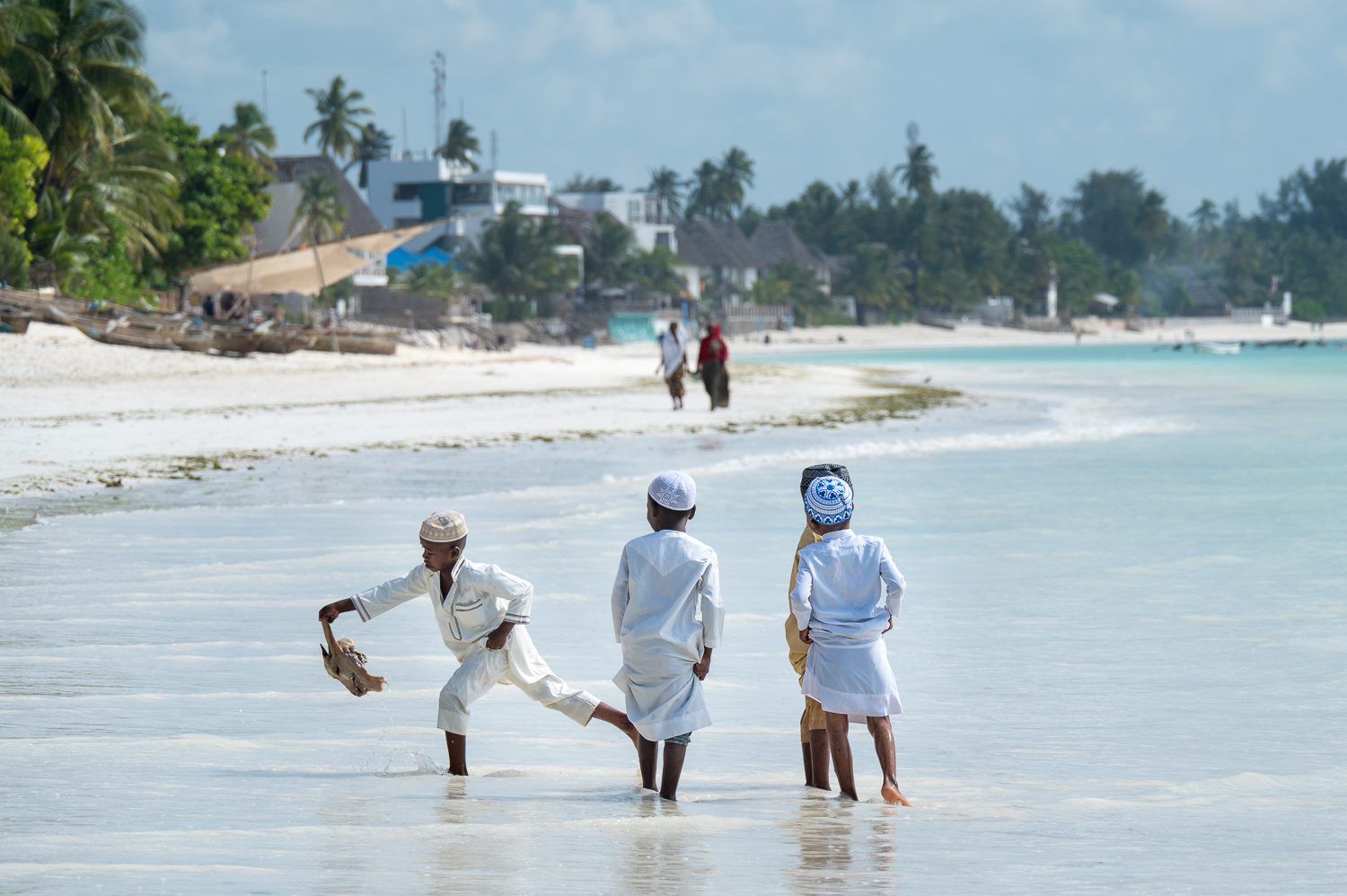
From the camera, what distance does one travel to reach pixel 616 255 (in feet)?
259

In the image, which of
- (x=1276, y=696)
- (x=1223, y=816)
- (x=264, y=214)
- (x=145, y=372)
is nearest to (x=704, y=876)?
(x=1223, y=816)

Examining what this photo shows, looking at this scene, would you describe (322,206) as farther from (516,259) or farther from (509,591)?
(509,591)

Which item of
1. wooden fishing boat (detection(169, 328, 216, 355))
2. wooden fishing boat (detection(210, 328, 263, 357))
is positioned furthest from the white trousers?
wooden fishing boat (detection(210, 328, 263, 357))

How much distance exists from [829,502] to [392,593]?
152 cm

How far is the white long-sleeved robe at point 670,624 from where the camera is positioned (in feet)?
15.0

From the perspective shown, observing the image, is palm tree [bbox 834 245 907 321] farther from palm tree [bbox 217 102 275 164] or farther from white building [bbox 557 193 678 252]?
palm tree [bbox 217 102 275 164]

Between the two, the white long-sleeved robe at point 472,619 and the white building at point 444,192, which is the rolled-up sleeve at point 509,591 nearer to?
the white long-sleeved robe at point 472,619

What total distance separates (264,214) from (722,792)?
1894 inches

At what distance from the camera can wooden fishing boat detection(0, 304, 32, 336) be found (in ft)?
99.6

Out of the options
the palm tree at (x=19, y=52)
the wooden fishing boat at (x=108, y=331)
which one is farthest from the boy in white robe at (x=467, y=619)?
the palm tree at (x=19, y=52)

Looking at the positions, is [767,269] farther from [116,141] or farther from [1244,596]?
[1244,596]

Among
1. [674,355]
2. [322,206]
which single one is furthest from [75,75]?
[322,206]

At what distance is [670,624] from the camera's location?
456 centimetres

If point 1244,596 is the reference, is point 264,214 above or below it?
above
